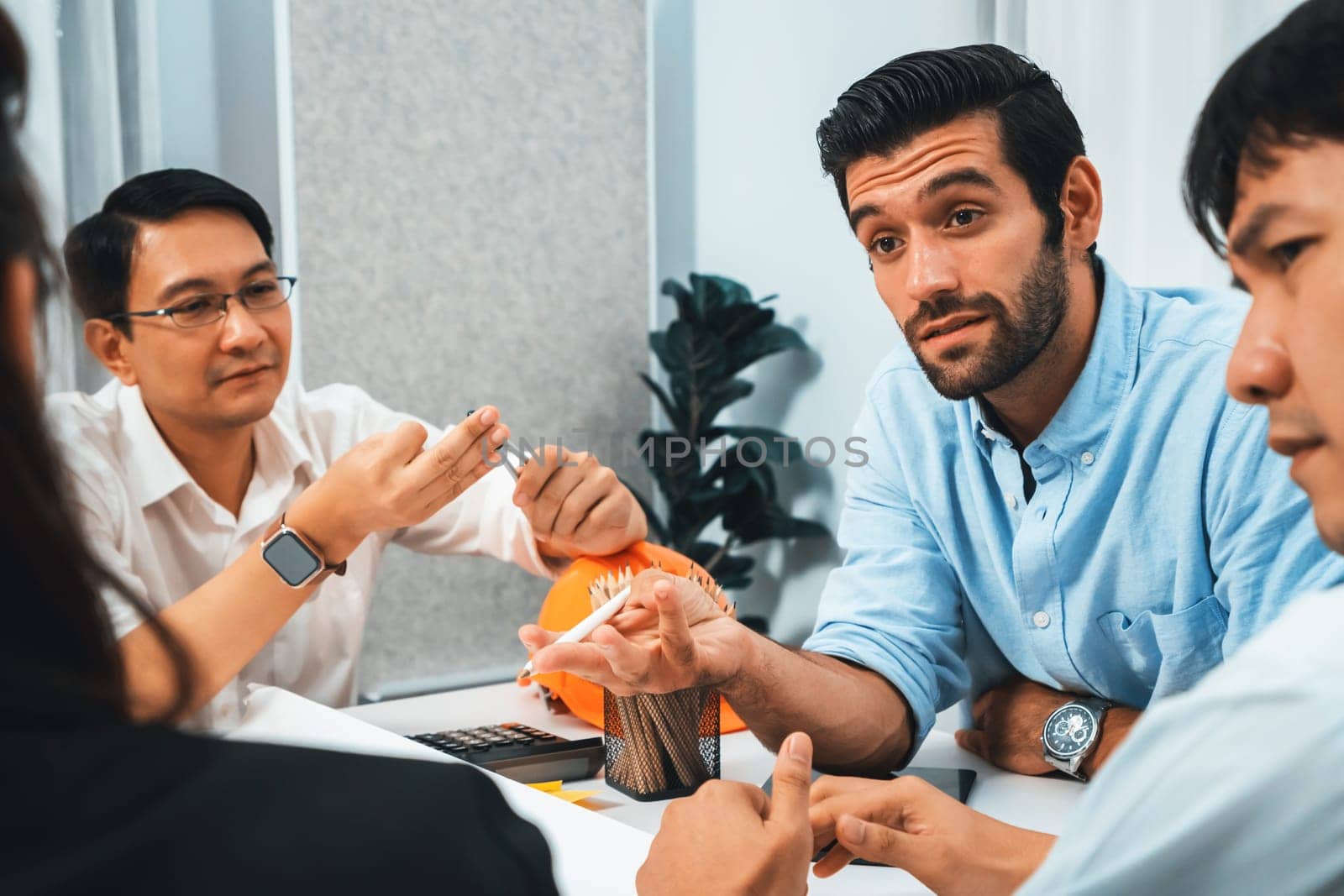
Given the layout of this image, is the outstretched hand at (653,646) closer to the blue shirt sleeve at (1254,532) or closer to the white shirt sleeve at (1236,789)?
the blue shirt sleeve at (1254,532)

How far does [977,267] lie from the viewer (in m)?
1.32

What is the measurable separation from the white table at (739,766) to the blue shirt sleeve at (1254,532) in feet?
0.82

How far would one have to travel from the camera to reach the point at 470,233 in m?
2.95

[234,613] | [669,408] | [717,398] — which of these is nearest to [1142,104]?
[717,398]

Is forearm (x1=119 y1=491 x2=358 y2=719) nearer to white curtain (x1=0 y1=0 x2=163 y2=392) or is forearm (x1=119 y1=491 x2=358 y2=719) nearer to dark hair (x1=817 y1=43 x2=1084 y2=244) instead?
dark hair (x1=817 y1=43 x2=1084 y2=244)

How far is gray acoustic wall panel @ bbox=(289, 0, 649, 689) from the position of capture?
2.74 meters

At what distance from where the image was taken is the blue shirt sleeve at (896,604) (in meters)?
1.34

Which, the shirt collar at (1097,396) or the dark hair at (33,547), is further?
the shirt collar at (1097,396)

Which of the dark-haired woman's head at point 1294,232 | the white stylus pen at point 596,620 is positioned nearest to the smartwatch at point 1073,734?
the white stylus pen at point 596,620

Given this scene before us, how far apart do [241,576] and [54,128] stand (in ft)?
4.69

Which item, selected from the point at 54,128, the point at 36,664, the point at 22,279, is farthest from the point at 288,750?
the point at 54,128

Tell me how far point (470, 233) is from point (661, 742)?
2.09 meters

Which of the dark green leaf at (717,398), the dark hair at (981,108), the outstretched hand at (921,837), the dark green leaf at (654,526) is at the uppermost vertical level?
the dark hair at (981,108)

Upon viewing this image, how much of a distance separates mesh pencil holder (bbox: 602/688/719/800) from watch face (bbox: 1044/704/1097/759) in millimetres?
350
